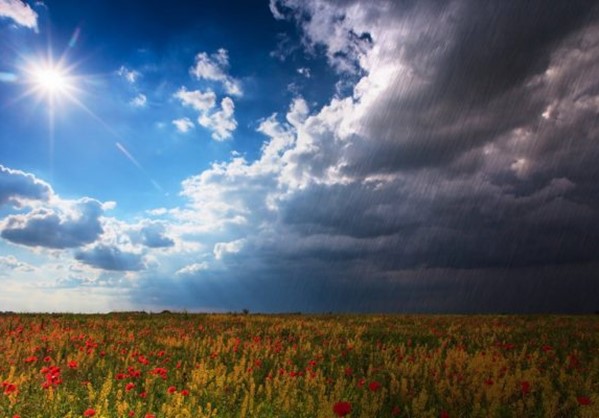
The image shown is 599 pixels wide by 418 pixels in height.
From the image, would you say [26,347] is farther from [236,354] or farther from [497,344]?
[497,344]

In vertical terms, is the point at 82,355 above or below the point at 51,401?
above

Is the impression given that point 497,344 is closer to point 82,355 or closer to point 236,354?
point 236,354

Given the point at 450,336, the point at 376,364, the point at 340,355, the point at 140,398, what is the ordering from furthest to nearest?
the point at 450,336 → the point at 340,355 → the point at 376,364 → the point at 140,398

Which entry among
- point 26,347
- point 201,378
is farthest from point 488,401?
point 26,347

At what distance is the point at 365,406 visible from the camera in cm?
556

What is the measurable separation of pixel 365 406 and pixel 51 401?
3.97 meters

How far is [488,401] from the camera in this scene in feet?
19.9

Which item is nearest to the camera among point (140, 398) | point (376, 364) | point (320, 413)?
point (320, 413)

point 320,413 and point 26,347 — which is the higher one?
point 26,347

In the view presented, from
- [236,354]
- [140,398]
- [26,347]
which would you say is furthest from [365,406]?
[26,347]

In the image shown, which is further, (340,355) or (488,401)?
(340,355)

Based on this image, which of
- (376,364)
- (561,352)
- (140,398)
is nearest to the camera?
(140,398)

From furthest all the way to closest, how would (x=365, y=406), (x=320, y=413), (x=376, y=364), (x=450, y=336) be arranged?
(x=450, y=336) < (x=376, y=364) < (x=365, y=406) < (x=320, y=413)

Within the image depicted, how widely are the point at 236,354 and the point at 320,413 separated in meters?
6.16
